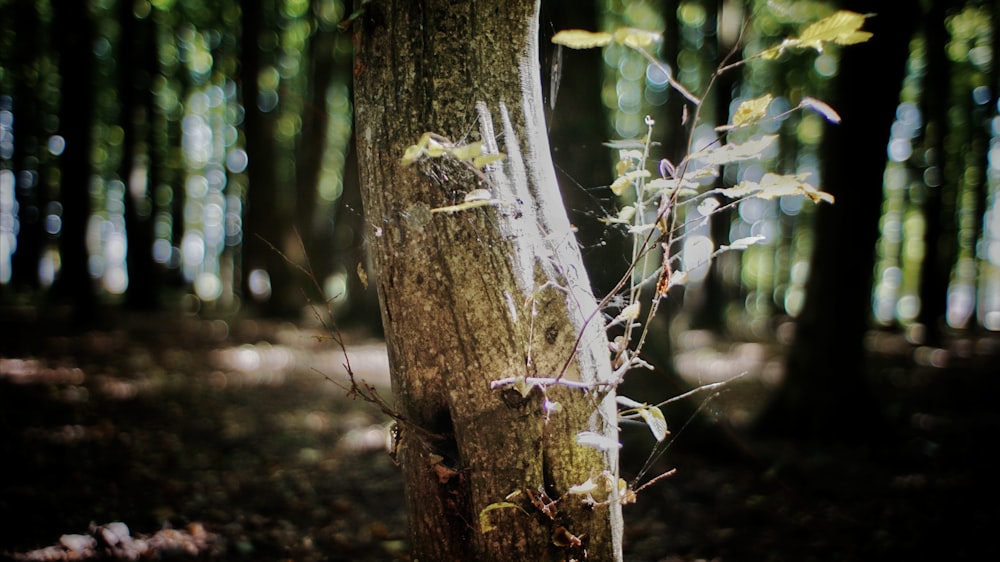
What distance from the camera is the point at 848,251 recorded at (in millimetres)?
4828

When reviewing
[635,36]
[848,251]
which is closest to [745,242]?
[635,36]

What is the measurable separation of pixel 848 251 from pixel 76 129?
10378mm

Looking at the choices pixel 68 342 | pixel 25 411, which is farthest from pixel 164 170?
pixel 25 411

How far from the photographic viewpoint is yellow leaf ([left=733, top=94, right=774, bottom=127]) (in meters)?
1.25

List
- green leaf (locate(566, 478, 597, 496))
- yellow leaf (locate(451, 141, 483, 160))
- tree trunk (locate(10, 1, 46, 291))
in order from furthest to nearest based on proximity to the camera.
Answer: tree trunk (locate(10, 1, 46, 291)) → green leaf (locate(566, 478, 597, 496)) → yellow leaf (locate(451, 141, 483, 160))

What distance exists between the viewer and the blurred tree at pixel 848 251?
4.73 metres

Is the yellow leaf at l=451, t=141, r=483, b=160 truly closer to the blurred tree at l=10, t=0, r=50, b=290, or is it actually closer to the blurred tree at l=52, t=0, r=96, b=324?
the blurred tree at l=52, t=0, r=96, b=324

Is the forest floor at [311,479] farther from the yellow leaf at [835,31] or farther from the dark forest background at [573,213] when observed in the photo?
the yellow leaf at [835,31]

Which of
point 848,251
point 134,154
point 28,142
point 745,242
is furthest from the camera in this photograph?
point 28,142

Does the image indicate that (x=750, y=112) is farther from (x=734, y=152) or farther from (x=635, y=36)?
(x=635, y=36)

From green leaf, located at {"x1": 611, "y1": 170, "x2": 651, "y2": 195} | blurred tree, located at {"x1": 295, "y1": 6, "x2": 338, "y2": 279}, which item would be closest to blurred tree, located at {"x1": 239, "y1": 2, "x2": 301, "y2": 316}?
blurred tree, located at {"x1": 295, "y1": 6, "x2": 338, "y2": 279}

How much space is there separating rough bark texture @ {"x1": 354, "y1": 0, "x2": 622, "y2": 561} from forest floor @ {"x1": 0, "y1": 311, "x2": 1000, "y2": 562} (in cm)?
87

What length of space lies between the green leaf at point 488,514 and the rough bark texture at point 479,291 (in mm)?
20

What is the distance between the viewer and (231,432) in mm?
4820
